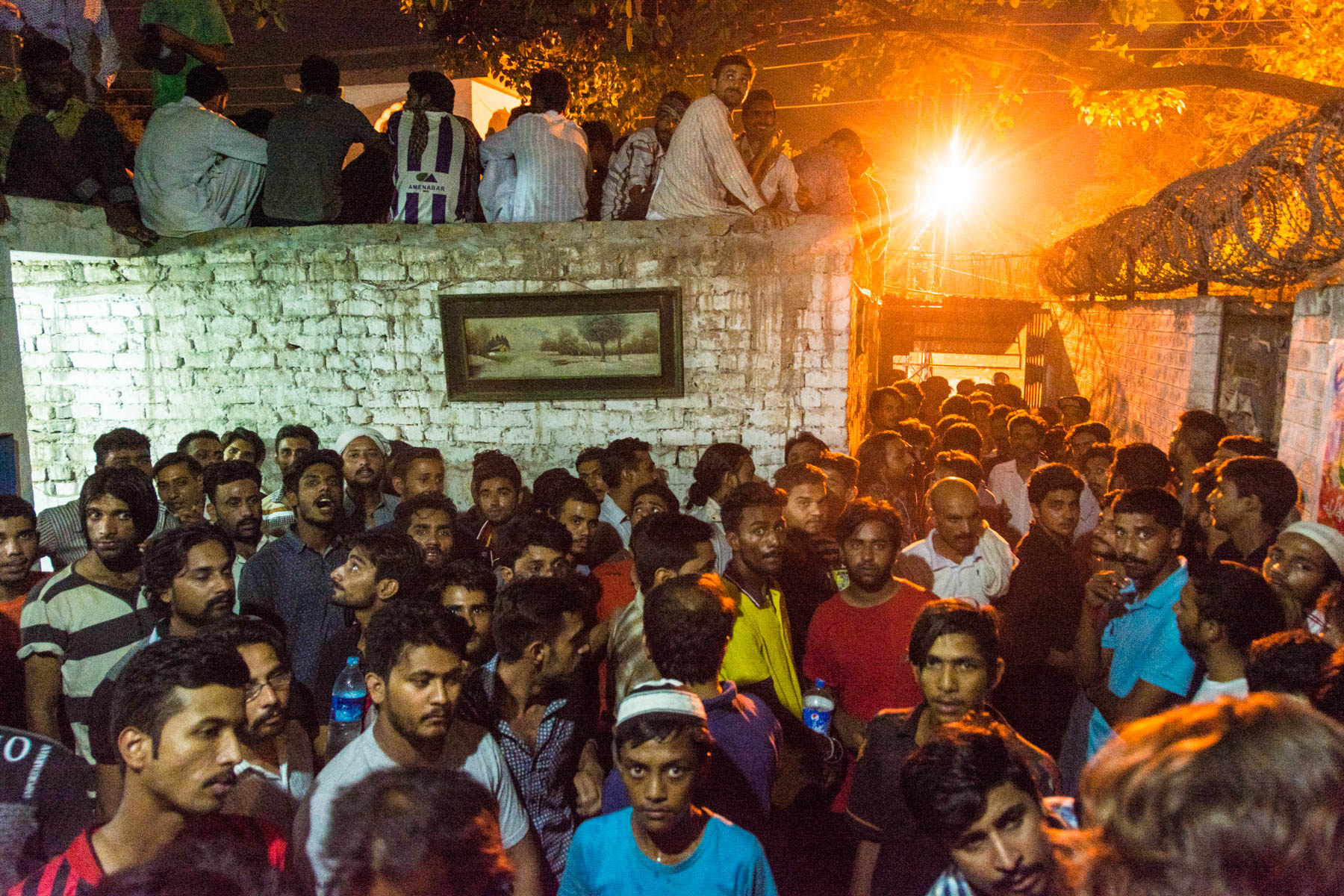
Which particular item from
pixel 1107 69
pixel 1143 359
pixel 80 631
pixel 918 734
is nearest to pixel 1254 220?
pixel 1107 69

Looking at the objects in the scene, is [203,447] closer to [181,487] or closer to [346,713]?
[181,487]

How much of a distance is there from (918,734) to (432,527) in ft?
9.11

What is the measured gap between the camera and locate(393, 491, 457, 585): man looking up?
4.56 meters

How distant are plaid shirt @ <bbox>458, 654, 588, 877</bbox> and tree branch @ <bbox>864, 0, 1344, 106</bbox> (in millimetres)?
8139

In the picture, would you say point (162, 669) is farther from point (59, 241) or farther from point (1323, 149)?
point (1323, 149)

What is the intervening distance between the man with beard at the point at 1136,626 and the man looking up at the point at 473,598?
8.12 ft

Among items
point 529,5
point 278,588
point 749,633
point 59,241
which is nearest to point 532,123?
point 529,5

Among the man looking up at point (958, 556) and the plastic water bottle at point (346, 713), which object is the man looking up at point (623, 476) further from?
the plastic water bottle at point (346, 713)

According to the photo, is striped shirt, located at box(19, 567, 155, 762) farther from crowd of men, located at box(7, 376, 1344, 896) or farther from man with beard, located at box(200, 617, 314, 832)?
man with beard, located at box(200, 617, 314, 832)

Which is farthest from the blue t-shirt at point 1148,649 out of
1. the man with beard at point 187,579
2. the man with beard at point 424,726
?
the man with beard at point 187,579

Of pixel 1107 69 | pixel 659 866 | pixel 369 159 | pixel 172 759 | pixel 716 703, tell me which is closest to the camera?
pixel 172 759

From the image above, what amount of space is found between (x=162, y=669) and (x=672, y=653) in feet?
4.78

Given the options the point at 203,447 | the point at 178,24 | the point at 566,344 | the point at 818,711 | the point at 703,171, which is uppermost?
the point at 178,24

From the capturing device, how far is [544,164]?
7.46 m
